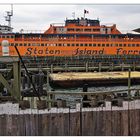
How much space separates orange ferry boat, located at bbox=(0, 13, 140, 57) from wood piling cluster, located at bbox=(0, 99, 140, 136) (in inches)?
1769

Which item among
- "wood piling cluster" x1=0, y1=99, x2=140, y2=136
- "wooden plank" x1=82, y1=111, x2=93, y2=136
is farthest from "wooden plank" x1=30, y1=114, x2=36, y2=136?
"wooden plank" x1=82, y1=111, x2=93, y2=136

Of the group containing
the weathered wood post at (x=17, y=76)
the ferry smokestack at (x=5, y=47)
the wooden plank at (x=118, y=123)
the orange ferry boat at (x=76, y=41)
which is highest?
the orange ferry boat at (x=76, y=41)

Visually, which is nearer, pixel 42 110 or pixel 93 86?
pixel 42 110

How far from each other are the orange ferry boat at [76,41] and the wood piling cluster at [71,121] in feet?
147

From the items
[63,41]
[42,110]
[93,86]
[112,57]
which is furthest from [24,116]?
[63,41]

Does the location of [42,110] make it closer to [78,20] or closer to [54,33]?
[54,33]

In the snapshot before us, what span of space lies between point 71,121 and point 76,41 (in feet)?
157

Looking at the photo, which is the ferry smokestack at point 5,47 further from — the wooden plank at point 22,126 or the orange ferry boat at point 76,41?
the orange ferry boat at point 76,41

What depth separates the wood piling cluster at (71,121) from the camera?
7.41 m

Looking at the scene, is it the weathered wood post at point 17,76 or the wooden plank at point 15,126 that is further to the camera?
the weathered wood post at point 17,76

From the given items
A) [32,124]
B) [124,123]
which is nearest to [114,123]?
[124,123]

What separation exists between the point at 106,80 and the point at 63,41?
27.3 metres

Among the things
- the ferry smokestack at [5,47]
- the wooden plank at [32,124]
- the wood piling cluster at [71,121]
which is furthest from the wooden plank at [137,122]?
the ferry smokestack at [5,47]

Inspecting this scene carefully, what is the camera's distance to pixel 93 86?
2794cm
